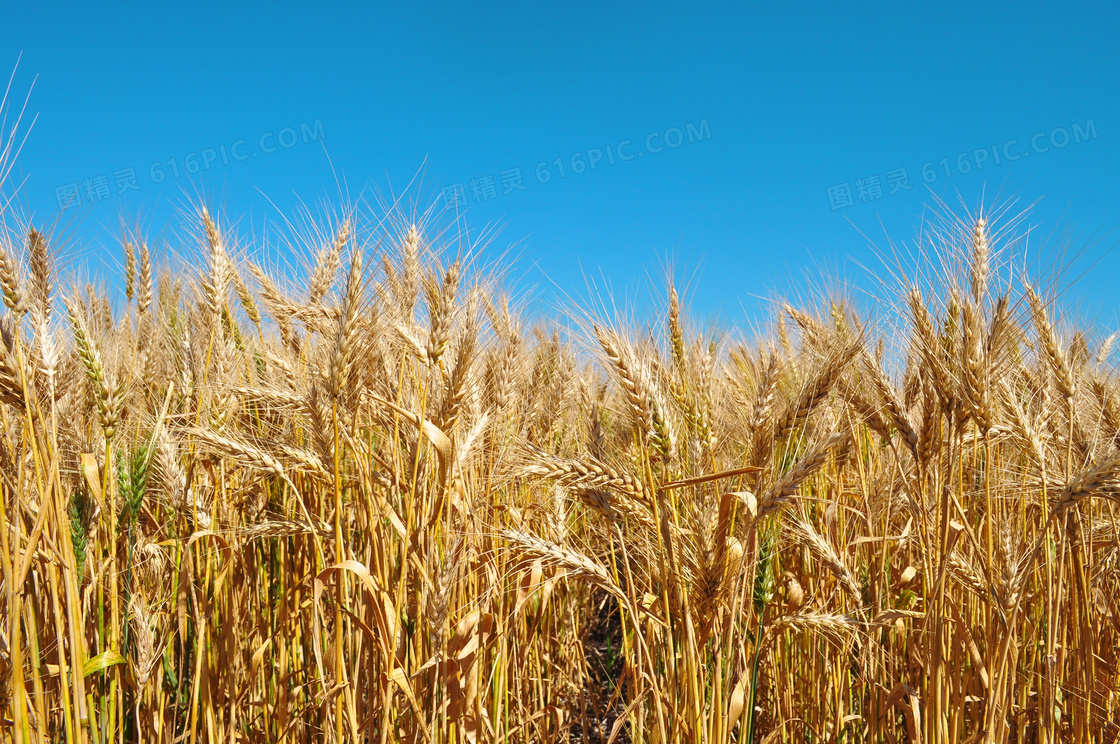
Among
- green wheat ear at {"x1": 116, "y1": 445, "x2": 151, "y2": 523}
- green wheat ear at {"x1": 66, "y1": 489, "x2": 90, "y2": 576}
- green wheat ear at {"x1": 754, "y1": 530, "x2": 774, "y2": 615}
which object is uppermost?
green wheat ear at {"x1": 116, "y1": 445, "x2": 151, "y2": 523}

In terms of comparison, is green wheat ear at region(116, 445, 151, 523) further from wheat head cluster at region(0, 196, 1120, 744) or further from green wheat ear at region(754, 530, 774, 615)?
green wheat ear at region(754, 530, 774, 615)

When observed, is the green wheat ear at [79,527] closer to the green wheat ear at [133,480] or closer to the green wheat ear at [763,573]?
the green wheat ear at [133,480]

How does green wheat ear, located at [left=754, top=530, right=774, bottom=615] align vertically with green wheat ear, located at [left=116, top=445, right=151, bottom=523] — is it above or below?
below

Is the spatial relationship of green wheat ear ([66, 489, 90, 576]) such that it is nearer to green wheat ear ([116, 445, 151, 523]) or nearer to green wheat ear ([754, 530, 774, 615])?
green wheat ear ([116, 445, 151, 523])

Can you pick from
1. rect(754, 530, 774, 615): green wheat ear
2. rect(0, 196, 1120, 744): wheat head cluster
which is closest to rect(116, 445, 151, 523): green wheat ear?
rect(0, 196, 1120, 744): wheat head cluster

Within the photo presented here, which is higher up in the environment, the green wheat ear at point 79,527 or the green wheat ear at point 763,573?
the green wheat ear at point 79,527

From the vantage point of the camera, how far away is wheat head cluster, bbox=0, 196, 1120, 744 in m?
1.51

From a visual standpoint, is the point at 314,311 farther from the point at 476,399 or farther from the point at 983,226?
the point at 983,226

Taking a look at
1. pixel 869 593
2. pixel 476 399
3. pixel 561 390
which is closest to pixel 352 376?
pixel 476 399

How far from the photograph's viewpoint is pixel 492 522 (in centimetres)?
222

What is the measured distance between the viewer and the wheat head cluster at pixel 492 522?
1.51 metres

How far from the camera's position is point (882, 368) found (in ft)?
6.54

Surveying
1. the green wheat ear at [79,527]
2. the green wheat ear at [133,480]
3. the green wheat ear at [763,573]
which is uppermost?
the green wheat ear at [133,480]

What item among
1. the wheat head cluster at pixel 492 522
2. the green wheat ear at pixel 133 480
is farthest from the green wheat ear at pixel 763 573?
the green wheat ear at pixel 133 480
